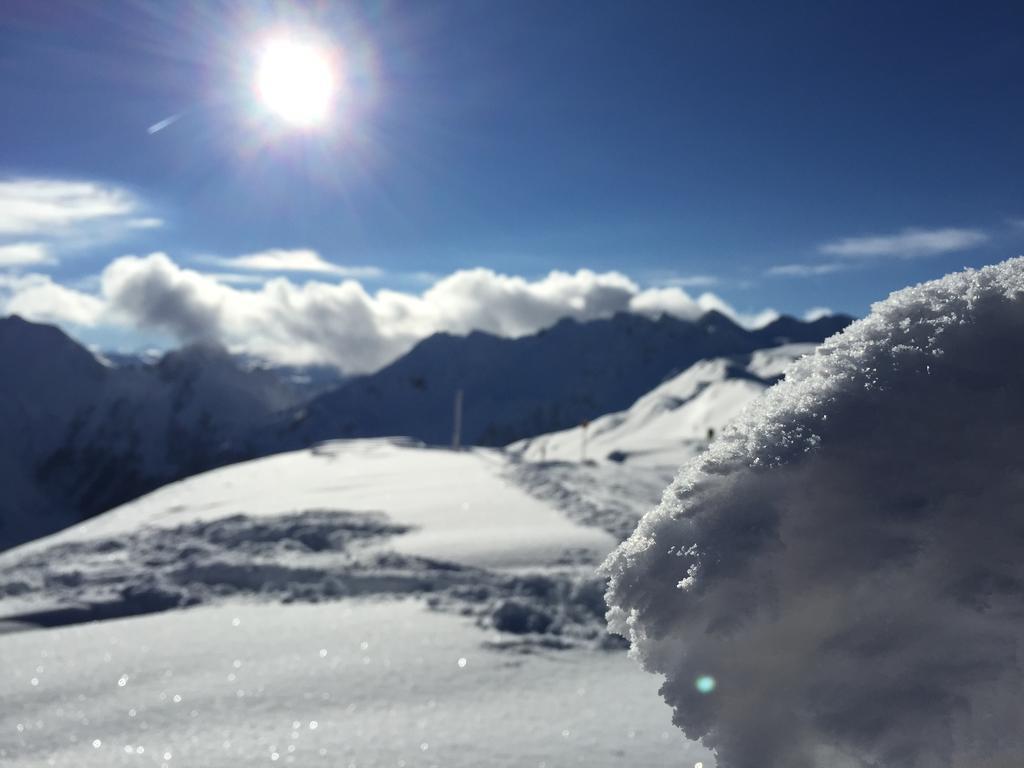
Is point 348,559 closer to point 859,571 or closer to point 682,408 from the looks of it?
point 859,571

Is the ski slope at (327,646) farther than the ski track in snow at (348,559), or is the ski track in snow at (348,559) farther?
the ski track in snow at (348,559)

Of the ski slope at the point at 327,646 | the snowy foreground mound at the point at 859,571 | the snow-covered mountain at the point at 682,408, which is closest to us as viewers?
the snowy foreground mound at the point at 859,571

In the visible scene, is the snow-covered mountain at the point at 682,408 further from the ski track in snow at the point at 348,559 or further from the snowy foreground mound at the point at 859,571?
the snowy foreground mound at the point at 859,571

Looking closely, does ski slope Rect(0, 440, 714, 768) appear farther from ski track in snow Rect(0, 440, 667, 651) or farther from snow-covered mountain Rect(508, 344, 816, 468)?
snow-covered mountain Rect(508, 344, 816, 468)

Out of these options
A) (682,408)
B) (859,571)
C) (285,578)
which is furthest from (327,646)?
(682,408)

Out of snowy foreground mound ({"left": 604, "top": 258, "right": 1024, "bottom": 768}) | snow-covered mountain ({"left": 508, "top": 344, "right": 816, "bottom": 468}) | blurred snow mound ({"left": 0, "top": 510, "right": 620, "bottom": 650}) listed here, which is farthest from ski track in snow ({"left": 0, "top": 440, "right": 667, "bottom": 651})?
snow-covered mountain ({"left": 508, "top": 344, "right": 816, "bottom": 468})

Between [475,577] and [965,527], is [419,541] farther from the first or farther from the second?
[965,527]

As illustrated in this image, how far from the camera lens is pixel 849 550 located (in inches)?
49.2

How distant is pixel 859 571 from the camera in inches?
48.4

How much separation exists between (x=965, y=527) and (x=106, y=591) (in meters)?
7.14

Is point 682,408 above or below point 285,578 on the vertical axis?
above

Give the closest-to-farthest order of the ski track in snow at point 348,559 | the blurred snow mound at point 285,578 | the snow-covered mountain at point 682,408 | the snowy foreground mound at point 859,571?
the snowy foreground mound at point 859,571 → the blurred snow mound at point 285,578 → the ski track in snow at point 348,559 → the snow-covered mountain at point 682,408

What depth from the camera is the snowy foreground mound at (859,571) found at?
44.8 inches

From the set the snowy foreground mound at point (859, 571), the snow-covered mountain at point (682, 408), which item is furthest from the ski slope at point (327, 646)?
the snow-covered mountain at point (682, 408)
